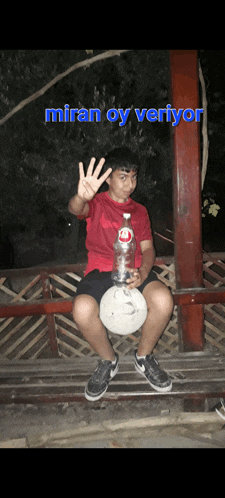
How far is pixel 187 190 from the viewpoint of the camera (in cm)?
207

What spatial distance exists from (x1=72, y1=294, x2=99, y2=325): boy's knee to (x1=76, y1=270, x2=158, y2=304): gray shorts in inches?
2.4

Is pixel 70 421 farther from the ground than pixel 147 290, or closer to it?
closer to it

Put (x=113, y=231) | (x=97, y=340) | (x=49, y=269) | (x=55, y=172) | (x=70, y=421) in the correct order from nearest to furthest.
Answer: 1. (x=97, y=340)
2. (x=113, y=231)
3. (x=70, y=421)
4. (x=49, y=269)
5. (x=55, y=172)

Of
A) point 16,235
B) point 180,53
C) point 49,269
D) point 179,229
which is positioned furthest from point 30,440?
point 16,235

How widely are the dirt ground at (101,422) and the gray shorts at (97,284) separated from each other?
25.3 inches

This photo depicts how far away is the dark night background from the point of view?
4500mm

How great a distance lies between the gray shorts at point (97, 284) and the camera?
1.81m

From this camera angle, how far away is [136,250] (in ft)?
6.45

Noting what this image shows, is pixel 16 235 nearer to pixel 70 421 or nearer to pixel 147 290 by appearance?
pixel 70 421

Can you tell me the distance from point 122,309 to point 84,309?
0.23m

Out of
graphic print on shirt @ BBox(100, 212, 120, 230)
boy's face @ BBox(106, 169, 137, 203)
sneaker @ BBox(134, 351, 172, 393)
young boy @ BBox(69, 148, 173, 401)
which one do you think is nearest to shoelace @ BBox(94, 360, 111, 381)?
young boy @ BBox(69, 148, 173, 401)

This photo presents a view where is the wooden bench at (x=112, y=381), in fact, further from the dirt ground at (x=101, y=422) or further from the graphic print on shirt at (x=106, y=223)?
the graphic print on shirt at (x=106, y=223)

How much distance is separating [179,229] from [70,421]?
1705 mm
